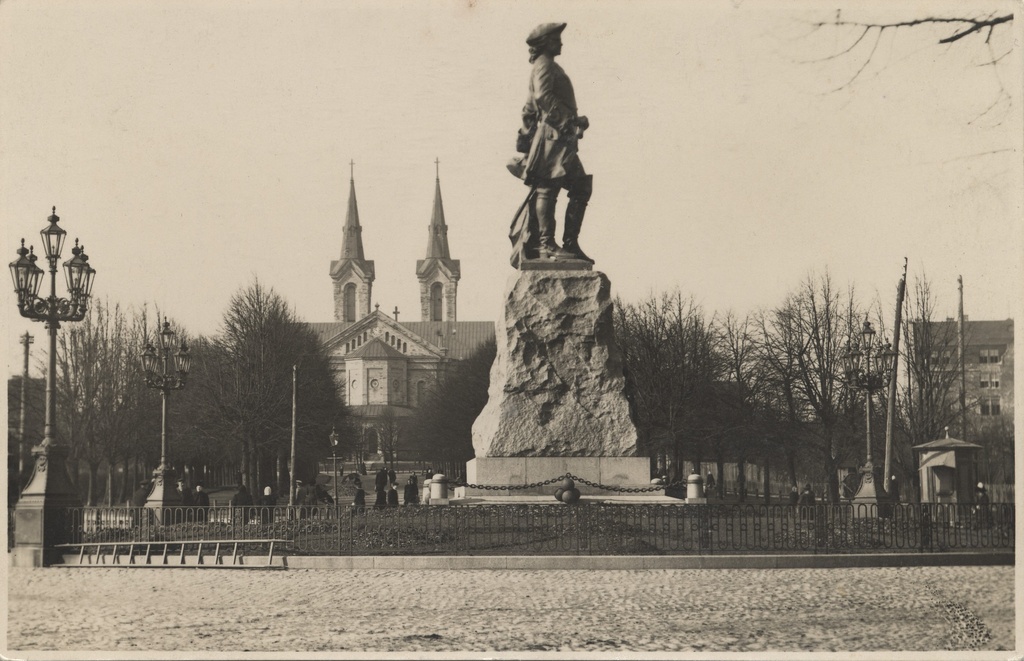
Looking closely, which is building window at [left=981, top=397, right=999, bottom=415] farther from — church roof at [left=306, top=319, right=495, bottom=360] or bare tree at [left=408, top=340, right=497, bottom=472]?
church roof at [left=306, top=319, right=495, bottom=360]

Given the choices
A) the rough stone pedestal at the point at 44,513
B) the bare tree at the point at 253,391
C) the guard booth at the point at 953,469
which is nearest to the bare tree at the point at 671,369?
the bare tree at the point at 253,391

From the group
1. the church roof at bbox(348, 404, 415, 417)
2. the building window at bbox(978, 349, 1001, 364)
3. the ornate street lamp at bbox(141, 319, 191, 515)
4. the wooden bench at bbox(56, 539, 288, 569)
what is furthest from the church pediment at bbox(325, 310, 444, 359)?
the wooden bench at bbox(56, 539, 288, 569)

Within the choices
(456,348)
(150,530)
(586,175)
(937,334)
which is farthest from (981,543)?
(456,348)

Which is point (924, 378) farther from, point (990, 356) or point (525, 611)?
point (525, 611)

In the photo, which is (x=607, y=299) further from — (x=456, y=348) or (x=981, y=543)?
(x=456, y=348)

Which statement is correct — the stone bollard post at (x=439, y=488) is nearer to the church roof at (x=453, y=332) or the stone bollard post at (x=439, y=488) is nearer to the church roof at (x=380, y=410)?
the church roof at (x=380, y=410)

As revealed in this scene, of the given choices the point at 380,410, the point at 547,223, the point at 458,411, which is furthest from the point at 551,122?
the point at 380,410
